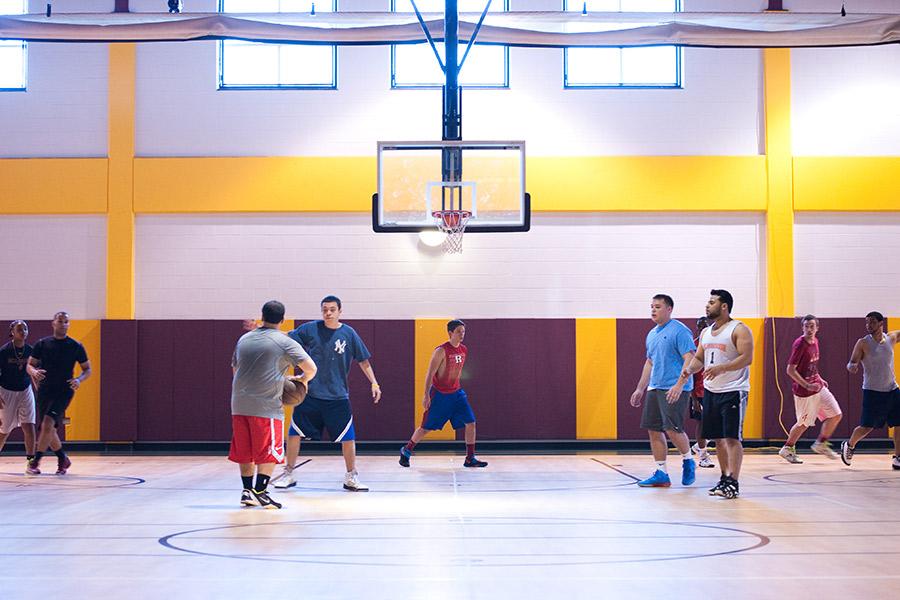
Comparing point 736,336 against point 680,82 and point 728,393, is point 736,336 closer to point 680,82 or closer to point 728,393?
point 728,393

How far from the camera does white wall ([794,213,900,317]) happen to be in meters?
15.3

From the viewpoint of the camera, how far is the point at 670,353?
10555 millimetres

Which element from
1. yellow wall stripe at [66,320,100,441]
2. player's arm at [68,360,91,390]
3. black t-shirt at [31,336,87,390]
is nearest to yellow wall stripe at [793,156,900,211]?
player's arm at [68,360,91,390]

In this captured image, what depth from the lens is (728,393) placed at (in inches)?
373

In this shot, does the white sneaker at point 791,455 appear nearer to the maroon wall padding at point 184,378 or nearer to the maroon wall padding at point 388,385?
the maroon wall padding at point 388,385

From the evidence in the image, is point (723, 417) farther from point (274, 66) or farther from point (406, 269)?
point (274, 66)

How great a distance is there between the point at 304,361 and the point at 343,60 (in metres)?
7.77

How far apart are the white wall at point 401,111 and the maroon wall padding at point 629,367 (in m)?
2.53

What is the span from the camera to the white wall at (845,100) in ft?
50.9

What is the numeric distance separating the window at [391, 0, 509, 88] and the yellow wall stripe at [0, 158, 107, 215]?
4513mm

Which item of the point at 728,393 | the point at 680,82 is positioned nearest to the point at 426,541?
the point at 728,393

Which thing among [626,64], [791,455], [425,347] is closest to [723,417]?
[791,455]

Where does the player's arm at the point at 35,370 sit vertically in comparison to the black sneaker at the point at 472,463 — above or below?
above

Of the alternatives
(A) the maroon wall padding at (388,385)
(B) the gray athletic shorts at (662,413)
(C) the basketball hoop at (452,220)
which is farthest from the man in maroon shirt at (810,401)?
(A) the maroon wall padding at (388,385)
